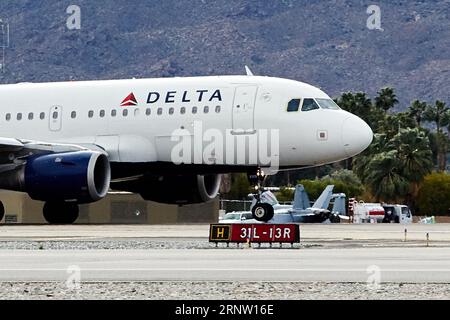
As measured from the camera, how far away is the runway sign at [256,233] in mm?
31125

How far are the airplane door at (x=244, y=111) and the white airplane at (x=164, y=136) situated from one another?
0.10ft

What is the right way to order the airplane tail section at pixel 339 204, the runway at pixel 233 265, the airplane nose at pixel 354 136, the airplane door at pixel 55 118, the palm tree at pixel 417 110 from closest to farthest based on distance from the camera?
the runway at pixel 233 265 < the airplane nose at pixel 354 136 < the airplane door at pixel 55 118 < the airplane tail section at pixel 339 204 < the palm tree at pixel 417 110

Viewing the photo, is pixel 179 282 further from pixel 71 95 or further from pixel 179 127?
pixel 71 95

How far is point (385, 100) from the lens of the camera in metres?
180

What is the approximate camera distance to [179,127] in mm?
42188

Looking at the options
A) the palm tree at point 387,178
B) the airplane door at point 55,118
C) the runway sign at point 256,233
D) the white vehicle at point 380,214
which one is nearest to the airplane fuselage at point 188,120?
the airplane door at point 55,118

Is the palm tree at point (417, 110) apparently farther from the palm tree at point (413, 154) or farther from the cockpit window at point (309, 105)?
the cockpit window at point (309, 105)

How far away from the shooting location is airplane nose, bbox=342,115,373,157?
4012 cm

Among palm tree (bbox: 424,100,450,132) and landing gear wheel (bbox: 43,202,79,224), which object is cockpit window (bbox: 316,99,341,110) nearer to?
landing gear wheel (bbox: 43,202,79,224)

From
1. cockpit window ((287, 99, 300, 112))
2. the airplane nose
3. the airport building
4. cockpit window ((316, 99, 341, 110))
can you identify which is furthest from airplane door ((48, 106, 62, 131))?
the airport building

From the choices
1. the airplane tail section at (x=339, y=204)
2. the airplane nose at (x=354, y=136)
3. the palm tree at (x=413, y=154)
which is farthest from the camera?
the palm tree at (x=413, y=154)

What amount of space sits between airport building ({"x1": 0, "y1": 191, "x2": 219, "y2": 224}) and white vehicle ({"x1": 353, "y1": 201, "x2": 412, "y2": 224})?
17344mm

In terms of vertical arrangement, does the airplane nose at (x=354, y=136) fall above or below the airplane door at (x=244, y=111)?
below
